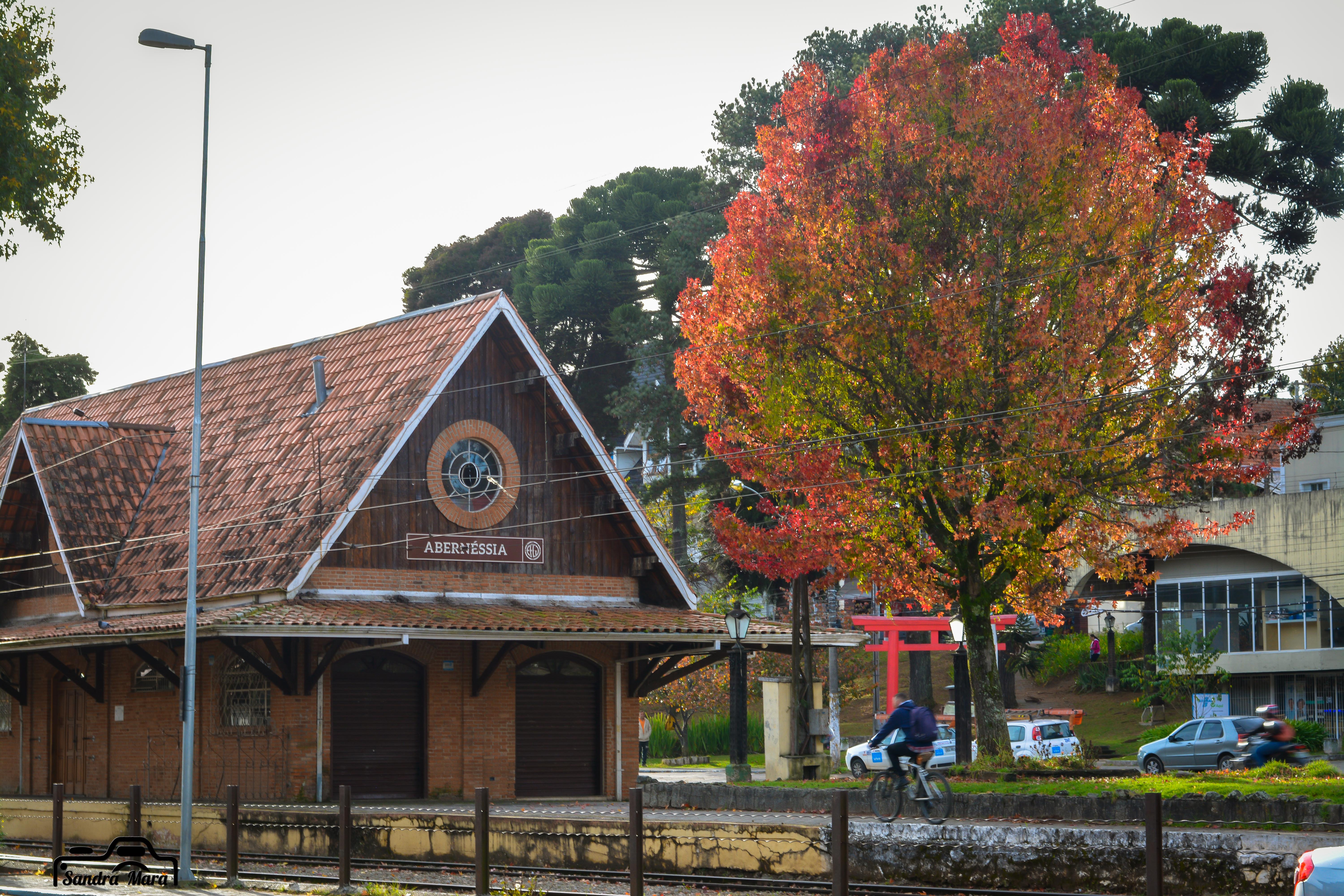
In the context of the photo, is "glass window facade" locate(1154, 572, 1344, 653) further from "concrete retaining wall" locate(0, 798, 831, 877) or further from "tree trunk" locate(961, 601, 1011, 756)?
"concrete retaining wall" locate(0, 798, 831, 877)

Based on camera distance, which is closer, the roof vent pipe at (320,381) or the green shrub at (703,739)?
the roof vent pipe at (320,381)

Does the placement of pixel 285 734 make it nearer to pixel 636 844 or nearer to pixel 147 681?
pixel 147 681

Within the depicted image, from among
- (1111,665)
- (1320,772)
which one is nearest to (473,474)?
(1320,772)

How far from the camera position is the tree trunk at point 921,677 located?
5481 centimetres

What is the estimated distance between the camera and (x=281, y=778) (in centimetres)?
2706

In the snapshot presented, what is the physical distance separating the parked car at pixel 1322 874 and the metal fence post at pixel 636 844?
586 cm

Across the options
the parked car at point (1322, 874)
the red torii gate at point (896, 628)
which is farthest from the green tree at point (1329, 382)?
the parked car at point (1322, 874)

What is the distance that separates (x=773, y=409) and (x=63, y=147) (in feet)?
40.5

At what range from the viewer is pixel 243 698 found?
28.1m

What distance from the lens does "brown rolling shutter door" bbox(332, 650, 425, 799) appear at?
27.7 metres

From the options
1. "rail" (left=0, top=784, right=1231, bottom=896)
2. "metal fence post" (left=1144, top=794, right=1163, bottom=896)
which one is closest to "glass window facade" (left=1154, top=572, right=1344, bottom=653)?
"rail" (left=0, top=784, right=1231, bottom=896)

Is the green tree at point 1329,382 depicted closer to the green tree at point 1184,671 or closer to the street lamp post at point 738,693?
Result: the green tree at point 1184,671

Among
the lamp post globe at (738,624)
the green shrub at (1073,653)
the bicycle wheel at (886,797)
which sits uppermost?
the lamp post globe at (738,624)

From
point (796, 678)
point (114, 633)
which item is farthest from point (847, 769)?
point (114, 633)
